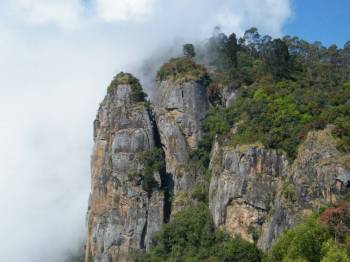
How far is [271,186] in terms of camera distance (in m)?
63.4

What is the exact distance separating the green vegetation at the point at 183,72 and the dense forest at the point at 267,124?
5.6 inches

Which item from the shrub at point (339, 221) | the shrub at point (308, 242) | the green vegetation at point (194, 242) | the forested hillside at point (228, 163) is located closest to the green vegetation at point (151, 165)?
the forested hillside at point (228, 163)

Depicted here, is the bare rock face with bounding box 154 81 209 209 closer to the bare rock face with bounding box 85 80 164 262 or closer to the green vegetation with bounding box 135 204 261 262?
the bare rock face with bounding box 85 80 164 262

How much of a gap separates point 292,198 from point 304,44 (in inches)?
2078

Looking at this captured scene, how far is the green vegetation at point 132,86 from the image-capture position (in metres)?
85.1

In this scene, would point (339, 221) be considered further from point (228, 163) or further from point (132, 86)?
point (132, 86)

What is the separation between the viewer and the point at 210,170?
75.8 m

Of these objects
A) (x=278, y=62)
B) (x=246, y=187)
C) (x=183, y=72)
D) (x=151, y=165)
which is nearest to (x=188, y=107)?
(x=183, y=72)

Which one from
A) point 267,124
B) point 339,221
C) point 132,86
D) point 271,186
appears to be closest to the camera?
point 339,221

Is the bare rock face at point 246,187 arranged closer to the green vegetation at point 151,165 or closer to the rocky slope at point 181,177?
the rocky slope at point 181,177

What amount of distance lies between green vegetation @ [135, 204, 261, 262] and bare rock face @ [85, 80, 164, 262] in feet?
11.4

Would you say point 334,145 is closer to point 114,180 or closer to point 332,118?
point 332,118

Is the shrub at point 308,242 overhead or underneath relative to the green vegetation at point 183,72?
underneath

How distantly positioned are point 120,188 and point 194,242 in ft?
49.1
